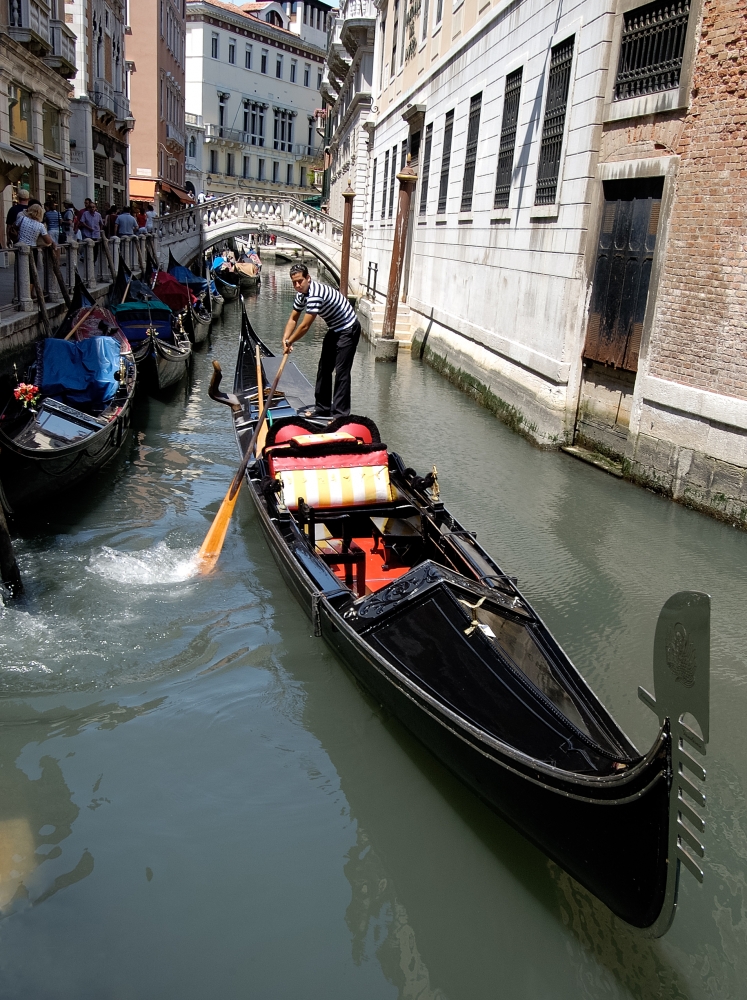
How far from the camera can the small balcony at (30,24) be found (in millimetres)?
12522

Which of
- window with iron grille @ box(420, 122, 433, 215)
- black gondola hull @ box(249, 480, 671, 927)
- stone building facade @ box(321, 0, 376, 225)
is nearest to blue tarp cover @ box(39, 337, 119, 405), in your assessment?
black gondola hull @ box(249, 480, 671, 927)

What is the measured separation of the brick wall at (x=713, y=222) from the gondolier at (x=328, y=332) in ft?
7.26

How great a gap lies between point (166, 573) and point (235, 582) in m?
0.38

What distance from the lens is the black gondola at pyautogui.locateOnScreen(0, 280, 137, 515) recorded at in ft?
16.5

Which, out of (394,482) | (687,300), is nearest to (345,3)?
(687,300)

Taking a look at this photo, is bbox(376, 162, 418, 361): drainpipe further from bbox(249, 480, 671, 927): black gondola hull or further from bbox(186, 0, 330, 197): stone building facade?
bbox(186, 0, 330, 197): stone building facade

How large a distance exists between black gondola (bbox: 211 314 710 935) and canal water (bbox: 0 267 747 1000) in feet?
0.55

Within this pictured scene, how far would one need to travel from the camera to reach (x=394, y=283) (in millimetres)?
12578

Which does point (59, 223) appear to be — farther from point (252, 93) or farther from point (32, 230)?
point (252, 93)

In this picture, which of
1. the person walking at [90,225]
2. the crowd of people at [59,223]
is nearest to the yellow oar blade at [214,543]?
the crowd of people at [59,223]

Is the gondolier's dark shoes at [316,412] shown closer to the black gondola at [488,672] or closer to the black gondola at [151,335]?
the black gondola at [488,672]

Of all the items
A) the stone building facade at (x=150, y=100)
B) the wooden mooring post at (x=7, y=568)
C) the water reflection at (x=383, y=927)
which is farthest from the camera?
the stone building facade at (x=150, y=100)

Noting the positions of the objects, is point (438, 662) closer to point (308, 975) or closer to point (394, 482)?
point (308, 975)

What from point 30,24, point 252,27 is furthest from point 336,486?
point 252,27
